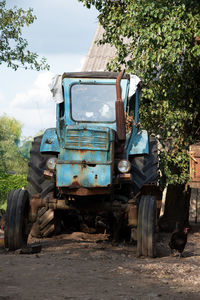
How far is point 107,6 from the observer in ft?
42.0

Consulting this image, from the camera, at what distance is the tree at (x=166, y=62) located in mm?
10516

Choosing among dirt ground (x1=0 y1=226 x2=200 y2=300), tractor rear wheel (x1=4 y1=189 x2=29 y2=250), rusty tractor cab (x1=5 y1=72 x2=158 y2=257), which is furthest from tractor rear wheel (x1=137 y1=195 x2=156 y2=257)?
tractor rear wheel (x1=4 y1=189 x2=29 y2=250)

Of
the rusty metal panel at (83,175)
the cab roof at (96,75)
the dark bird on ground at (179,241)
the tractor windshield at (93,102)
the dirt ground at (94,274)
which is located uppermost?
the cab roof at (96,75)

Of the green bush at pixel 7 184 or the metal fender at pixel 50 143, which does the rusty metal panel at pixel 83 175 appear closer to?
the metal fender at pixel 50 143

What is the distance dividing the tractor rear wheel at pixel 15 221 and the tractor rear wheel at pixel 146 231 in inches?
69.3

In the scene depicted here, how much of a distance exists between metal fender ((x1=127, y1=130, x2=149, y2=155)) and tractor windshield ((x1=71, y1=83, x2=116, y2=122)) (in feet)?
1.67

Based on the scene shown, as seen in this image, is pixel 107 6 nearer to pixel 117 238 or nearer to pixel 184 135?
pixel 184 135

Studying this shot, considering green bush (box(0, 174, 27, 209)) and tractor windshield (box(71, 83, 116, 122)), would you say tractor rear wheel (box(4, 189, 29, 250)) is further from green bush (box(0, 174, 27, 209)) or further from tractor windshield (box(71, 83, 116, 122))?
green bush (box(0, 174, 27, 209))

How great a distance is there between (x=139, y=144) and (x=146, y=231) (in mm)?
1771

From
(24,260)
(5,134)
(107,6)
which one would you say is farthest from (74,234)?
(5,134)

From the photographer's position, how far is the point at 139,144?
29.6 ft

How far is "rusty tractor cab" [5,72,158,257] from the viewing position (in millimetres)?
7785

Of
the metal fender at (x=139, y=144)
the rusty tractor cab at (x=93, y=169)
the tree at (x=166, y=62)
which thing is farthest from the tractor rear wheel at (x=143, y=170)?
the tree at (x=166, y=62)

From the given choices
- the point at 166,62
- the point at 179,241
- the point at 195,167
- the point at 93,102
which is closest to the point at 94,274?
the point at 179,241
